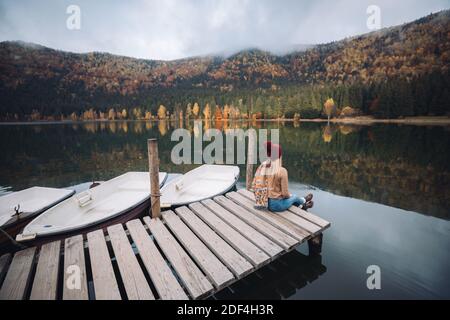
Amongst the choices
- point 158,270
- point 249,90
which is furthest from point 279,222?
point 249,90

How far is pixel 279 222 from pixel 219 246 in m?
1.87

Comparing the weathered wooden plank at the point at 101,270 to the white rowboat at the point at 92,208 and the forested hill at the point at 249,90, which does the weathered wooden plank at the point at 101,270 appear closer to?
the white rowboat at the point at 92,208

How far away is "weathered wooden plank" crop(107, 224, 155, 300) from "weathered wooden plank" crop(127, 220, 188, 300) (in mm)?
154

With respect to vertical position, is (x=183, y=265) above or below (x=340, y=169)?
above

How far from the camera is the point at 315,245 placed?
604cm

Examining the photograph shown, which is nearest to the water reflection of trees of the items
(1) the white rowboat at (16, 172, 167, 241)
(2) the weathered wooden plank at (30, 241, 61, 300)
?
(1) the white rowboat at (16, 172, 167, 241)

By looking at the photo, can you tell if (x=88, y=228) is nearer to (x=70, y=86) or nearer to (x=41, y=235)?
(x=41, y=235)

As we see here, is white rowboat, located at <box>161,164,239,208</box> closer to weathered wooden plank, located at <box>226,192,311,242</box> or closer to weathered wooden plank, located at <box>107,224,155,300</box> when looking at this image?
weathered wooden plank, located at <box>226,192,311,242</box>

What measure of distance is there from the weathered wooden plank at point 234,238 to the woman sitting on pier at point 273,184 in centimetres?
135

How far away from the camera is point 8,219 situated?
614 cm

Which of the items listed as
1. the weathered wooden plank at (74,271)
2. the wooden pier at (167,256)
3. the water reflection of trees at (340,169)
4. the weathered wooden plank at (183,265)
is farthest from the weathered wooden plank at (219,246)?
the water reflection of trees at (340,169)

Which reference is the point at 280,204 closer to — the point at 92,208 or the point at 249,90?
the point at 92,208

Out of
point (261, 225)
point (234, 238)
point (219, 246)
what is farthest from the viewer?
point (261, 225)

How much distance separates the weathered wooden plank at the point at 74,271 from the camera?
3.59m
